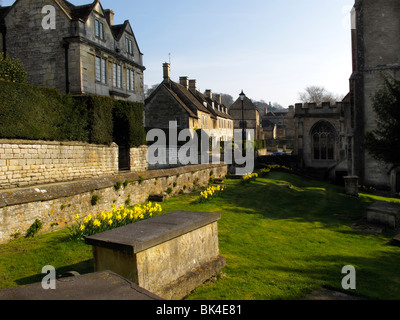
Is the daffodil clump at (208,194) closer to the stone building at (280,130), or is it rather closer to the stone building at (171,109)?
the stone building at (171,109)

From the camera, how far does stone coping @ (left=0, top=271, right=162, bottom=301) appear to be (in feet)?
9.78

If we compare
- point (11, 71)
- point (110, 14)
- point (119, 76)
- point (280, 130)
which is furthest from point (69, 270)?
point (280, 130)

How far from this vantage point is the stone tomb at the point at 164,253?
4.04m

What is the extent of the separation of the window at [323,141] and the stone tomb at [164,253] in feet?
109

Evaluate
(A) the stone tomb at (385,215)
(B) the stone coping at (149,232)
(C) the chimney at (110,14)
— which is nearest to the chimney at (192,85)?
(C) the chimney at (110,14)

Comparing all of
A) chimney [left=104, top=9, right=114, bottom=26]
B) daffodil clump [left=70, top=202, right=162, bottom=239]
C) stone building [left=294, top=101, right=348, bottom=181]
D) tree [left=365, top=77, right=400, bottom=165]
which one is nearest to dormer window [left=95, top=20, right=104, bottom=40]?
chimney [left=104, top=9, right=114, bottom=26]

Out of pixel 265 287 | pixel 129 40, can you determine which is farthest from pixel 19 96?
pixel 129 40

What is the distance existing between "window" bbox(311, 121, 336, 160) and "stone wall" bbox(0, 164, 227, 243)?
26912mm

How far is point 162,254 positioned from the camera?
4379mm

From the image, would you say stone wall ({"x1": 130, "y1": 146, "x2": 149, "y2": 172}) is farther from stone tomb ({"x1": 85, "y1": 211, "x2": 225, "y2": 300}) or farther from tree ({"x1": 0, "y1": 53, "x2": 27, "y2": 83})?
stone tomb ({"x1": 85, "y1": 211, "x2": 225, "y2": 300})

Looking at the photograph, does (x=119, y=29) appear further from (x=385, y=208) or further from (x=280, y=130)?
(x=280, y=130)

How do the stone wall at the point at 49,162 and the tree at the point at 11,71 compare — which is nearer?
the stone wall at the point at 49,162

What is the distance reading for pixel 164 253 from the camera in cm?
442

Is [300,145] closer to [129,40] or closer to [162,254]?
[129,40]
